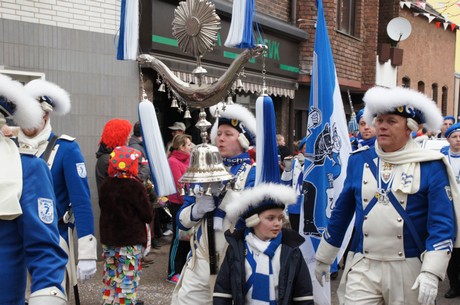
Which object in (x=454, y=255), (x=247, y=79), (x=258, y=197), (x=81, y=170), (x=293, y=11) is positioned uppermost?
(x=293, y=11)

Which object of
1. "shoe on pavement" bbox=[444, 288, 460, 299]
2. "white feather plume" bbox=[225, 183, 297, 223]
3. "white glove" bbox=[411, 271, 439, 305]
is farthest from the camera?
"shoe on pavement" bbox=[444, 288, 460, 299]

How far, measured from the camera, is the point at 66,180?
4.56 m

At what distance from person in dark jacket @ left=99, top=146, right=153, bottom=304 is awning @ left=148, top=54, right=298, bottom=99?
185 cm

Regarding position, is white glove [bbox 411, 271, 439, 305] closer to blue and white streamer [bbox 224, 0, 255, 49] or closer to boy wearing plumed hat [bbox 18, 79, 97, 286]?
blue and white streamer [bbox 224, 0, 255, 49]

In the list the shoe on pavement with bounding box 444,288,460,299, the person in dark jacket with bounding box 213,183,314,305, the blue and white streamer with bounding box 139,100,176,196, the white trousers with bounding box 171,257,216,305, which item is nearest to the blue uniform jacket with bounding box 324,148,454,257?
the person in dark jacket with bounding box 213,183,314,305

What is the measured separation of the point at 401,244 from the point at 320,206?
2321 mm

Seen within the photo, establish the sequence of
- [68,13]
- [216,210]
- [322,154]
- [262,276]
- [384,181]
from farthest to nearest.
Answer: [68,13], [322,154], [216,210], [384,181], [262,276]

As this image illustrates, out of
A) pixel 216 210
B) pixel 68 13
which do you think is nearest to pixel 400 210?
pixel 216 210

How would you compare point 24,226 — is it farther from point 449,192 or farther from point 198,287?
point 449,192

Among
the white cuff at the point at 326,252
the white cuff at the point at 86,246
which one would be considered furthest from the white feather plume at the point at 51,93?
the white cuff at the point at 326,252

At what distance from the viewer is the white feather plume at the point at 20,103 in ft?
8.50

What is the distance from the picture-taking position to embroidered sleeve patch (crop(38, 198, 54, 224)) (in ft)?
8.34

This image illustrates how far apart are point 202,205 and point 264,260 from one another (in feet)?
2.25

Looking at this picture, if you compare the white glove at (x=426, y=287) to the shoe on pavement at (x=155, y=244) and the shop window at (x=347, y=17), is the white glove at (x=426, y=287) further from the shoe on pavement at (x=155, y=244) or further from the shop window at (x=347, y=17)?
the shop window at (x=347, y=17)
